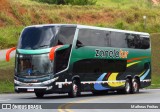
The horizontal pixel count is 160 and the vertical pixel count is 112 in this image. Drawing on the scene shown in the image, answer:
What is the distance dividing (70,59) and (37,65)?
176 centimetres

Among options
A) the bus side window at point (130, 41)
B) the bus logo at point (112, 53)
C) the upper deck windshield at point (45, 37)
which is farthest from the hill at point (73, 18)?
the upper deck windshield at point (45, 37)

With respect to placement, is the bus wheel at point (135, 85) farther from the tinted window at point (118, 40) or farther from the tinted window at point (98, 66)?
the tinted window at point (118, 40)

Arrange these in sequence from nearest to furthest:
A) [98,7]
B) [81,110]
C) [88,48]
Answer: [81,110], [88,48], [98,7]

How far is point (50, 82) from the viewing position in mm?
29375

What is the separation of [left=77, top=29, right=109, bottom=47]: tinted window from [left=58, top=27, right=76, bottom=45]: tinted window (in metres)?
0.57

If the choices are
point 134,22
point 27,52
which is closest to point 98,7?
point 134,22

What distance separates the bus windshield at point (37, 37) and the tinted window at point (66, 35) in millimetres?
385

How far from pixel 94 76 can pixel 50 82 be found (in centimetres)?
399

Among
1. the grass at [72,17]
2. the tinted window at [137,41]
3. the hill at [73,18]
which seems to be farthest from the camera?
the grass at [72,17]

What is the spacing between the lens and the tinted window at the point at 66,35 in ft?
98.5

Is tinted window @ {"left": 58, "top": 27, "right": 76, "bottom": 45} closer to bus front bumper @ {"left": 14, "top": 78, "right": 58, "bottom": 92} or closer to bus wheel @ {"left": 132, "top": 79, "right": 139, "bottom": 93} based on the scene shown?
bus front bumper @ {"left": 14, "top": 78, "right": 58, "bottom": 92}

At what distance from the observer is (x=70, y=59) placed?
30.2 meters

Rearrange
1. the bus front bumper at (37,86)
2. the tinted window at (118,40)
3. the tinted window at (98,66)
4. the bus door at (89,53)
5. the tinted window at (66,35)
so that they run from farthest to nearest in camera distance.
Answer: the tinted window at (118,40) → the tinted window at (98,66) → the bus door at (89,53) → the tinted window at (66,35) → the bus front bumper at (37,86)

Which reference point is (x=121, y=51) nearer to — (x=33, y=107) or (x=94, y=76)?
(x=94, y=76)
